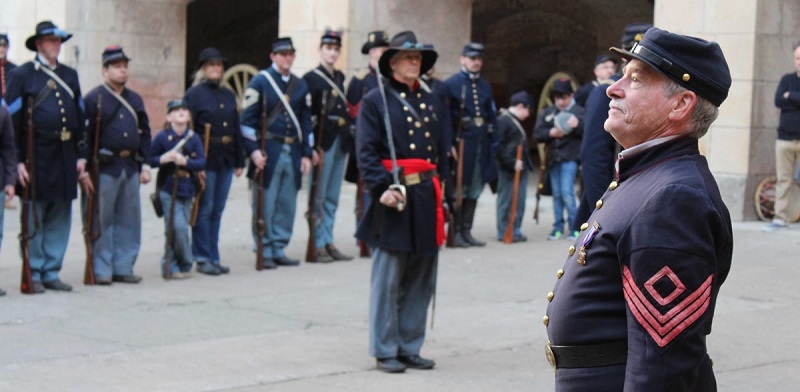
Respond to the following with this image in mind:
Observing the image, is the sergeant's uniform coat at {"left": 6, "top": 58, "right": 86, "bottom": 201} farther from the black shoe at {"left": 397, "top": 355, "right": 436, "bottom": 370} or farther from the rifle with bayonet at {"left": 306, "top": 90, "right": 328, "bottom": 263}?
the black shoe at {"left": 397, "top": 355, "right": 436, "bottom": 370}

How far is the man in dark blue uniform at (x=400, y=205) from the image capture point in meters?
7.39

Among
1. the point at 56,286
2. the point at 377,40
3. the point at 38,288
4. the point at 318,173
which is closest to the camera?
the point at 38,288

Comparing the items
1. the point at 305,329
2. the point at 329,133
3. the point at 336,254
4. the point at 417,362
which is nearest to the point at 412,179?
the point at 417,362

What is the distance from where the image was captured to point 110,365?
7.29 meters

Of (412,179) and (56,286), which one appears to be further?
(56,286)

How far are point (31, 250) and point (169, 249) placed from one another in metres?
1.08

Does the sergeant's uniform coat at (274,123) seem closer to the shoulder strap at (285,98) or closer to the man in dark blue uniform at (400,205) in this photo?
the shoulder strap at (285,98)

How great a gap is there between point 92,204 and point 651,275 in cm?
758

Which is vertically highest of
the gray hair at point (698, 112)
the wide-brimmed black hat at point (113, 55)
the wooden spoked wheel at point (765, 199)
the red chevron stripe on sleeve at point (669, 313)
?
the wide-brimmed black hat at point (113, 55)

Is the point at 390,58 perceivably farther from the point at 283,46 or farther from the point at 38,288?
the point at 283,46

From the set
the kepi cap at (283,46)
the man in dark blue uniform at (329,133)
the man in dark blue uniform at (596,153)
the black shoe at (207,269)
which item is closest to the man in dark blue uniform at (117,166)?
the black shoe at (207,269)

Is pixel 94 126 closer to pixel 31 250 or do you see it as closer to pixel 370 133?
pixel 31 250

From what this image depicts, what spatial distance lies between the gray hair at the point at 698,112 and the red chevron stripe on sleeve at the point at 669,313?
16.0 inches

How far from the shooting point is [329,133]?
39.7 feet
